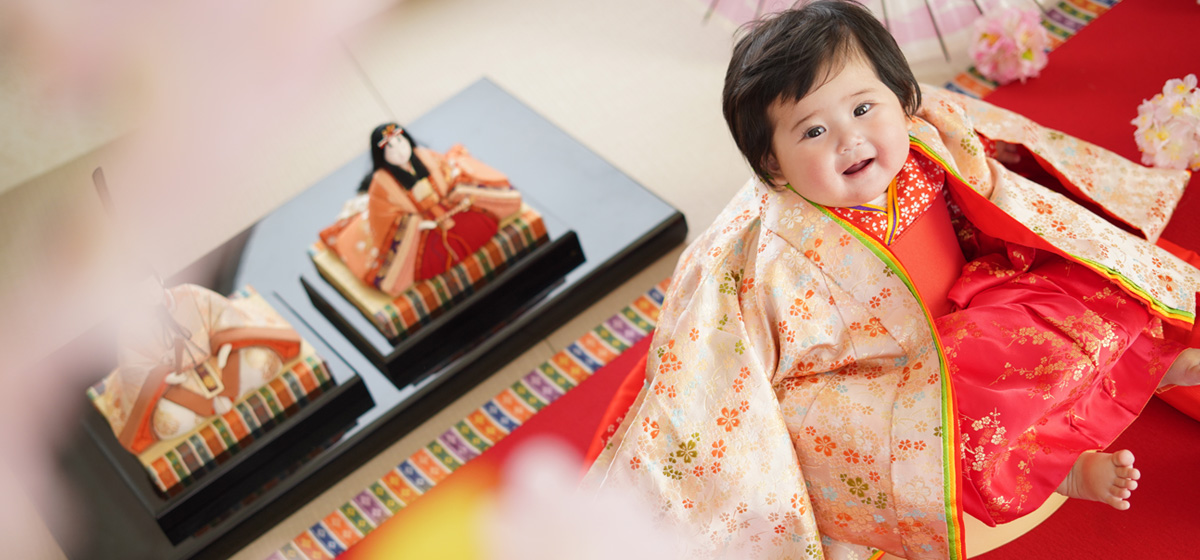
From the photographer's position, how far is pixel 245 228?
225cm

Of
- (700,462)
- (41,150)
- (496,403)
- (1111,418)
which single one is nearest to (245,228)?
(41,150)

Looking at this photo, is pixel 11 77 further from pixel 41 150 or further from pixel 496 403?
pixel 496 403

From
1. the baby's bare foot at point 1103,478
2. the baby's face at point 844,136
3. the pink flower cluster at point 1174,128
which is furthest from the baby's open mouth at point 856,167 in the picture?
the pink flower cluster at point 1174,128

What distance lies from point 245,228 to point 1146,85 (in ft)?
6.39

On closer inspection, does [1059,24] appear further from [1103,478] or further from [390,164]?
[390,164]

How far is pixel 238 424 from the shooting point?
169 cm

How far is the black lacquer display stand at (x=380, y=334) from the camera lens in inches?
66.5

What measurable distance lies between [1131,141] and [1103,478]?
2.81 ft

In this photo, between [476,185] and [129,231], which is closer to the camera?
[476,185]

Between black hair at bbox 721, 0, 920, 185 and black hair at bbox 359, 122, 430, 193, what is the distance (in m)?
0.66

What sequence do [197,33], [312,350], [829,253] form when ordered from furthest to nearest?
[197,33], [312,350], [829,253]

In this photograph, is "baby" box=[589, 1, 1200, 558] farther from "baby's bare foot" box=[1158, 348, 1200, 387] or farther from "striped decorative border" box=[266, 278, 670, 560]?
"striped decorative border" box=[266, 278, 670, 560]

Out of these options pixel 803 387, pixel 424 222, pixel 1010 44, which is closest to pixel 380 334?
pixel 424 222

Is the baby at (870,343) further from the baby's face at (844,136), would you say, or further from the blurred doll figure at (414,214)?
the blurred doll figure at (414,214)
